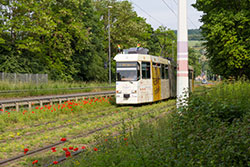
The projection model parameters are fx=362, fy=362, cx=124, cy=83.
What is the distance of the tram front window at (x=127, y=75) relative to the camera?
2073 centimetres

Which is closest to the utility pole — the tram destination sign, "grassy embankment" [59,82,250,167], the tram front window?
"grassy embankment" [59,82,250,167]

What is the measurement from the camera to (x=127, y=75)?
20.9 meters

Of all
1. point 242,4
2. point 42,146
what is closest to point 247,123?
point 42,146

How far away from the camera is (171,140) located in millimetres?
5902

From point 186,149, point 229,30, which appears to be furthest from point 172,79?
point 186,149

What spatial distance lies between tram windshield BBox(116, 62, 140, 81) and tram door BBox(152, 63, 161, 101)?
1.63 meters

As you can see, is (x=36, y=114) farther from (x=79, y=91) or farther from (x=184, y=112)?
(x=79, y=91)

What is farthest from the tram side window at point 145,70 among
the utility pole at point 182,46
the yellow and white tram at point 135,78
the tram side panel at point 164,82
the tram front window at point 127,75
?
the utility pole at point 182,46

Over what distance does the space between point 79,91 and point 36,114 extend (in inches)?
825

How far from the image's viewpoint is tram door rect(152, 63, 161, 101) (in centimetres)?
2211

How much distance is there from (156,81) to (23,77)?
1663cm

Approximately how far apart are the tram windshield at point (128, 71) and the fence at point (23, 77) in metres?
14.2

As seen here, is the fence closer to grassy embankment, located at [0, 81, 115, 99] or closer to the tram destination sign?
grassy embankment, located at [0, 81, 115, 99]

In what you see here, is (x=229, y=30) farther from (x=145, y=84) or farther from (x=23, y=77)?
(x=23, y=77)
